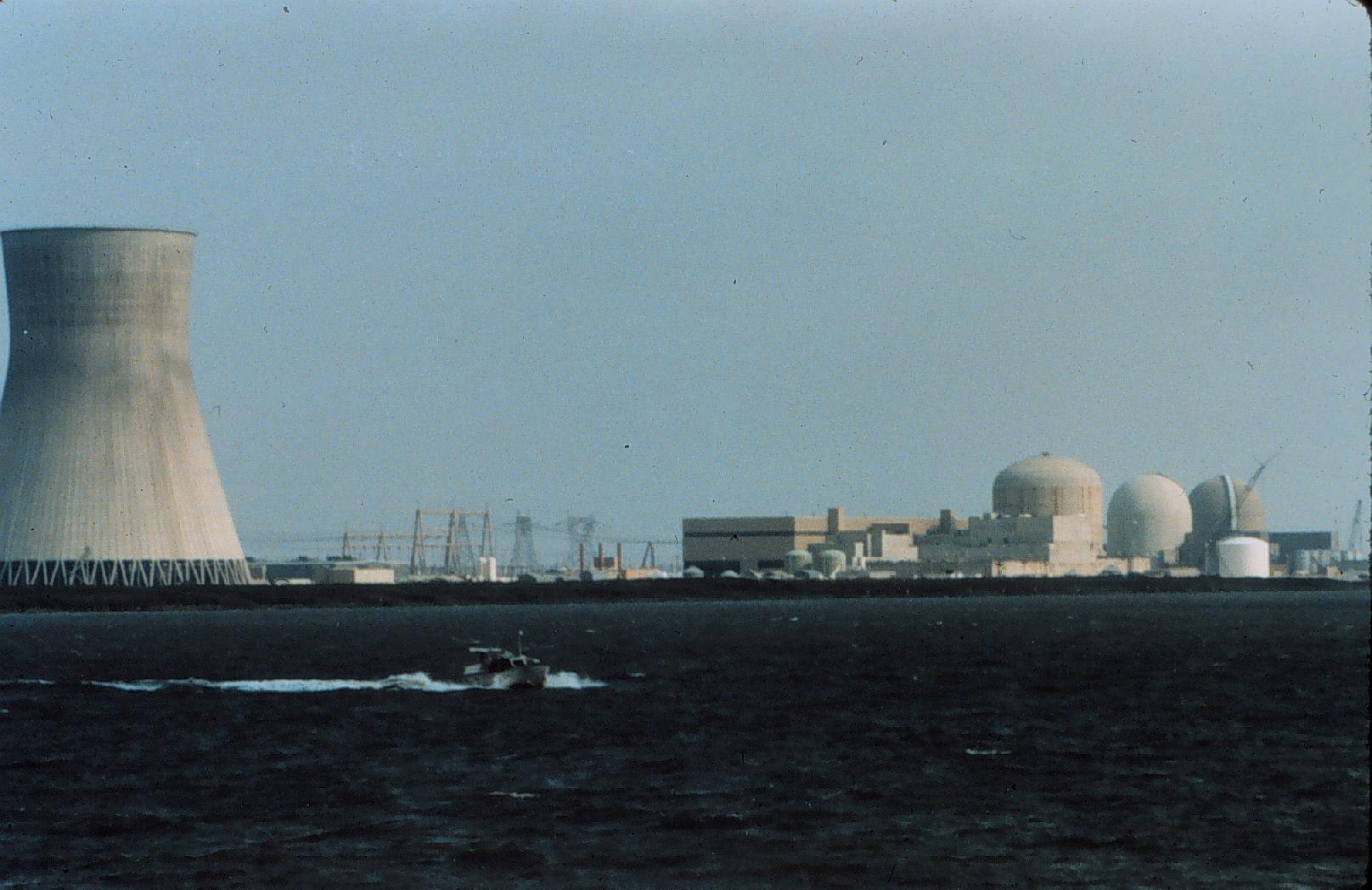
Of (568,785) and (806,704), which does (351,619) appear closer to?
(806,704)

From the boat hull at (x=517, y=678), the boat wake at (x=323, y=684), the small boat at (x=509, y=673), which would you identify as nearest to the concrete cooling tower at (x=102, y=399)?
the boat wake at (x=323, y=684)

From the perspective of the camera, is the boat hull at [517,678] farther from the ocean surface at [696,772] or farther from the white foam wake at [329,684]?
the ocean surface at [696,772]

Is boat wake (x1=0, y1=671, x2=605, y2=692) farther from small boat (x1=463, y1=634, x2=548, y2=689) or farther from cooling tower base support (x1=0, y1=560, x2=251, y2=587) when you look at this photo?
cooling tower base support (x1=0, y1=560, x2=251, y2=587)

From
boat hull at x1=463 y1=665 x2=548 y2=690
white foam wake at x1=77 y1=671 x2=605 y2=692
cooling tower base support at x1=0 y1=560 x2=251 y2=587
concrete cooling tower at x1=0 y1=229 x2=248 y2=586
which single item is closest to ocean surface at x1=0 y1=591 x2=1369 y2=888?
white foam wake at x1=77 y1=671 x2=605 y2=692

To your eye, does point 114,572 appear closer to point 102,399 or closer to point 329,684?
point 102,399

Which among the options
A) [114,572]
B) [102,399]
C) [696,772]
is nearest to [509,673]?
[696,772]

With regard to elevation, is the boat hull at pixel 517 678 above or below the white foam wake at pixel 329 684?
above

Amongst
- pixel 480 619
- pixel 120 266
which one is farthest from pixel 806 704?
pixel 480 619
